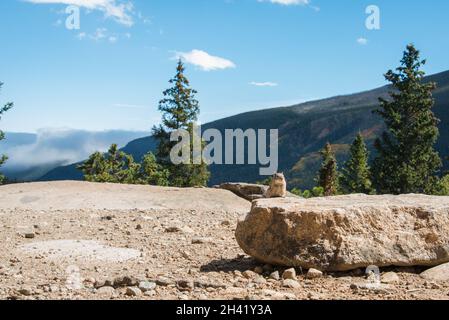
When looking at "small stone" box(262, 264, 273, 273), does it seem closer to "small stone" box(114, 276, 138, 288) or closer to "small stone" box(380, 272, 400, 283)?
"small stone" box(380, 272, 400, 283)

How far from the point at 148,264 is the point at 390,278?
3.96 metres

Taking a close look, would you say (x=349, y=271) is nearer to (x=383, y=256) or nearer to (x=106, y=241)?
(x=383, y=256)

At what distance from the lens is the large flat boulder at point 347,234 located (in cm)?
827

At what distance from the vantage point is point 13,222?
1326 centimetres

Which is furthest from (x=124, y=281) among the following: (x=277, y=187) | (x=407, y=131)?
(x=407, y=131)

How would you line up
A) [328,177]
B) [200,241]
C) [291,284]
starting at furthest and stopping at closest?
[328,177], [200,241], [291,284]

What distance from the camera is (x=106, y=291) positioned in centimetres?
725

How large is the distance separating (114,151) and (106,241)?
4748 cm

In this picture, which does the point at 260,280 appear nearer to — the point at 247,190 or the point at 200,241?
the point at 200,241

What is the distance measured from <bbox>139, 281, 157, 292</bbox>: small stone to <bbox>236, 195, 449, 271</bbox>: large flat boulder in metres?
1.98

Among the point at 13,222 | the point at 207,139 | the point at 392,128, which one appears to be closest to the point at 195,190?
the point at 13,222

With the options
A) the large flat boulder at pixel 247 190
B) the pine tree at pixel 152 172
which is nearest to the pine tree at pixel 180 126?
the pine tree at pixel 152 172

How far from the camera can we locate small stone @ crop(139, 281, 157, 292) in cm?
729

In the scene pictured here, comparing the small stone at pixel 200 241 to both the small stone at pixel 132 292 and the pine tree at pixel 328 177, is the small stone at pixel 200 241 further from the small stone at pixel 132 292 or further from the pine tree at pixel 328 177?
the pine tree at pixel 328 177
